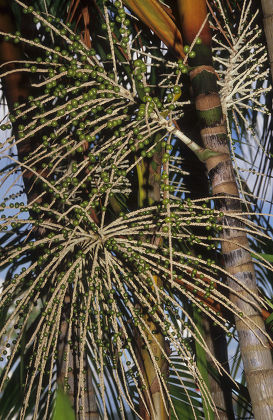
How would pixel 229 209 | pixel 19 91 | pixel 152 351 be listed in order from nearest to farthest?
pixel 229 209, pixel 152 351, pixel 19 91

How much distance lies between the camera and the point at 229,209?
1520 mm

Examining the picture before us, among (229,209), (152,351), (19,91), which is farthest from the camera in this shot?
(19,91)

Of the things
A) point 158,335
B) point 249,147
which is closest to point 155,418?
point 158,335

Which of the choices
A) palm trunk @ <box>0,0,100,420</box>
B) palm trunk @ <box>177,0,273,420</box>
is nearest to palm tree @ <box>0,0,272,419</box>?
palm trunk @ <box>177,0,273,420</box>

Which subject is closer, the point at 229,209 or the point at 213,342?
the point at 229,209

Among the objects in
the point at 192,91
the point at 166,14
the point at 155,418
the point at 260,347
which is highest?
the point at 166,14

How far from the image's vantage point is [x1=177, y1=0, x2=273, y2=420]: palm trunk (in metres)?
1.43

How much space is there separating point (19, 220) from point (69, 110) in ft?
1.17

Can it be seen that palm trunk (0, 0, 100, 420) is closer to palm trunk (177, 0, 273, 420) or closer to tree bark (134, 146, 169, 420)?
tree bark (134, 146, 169, 420)

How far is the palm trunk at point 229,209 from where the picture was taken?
1.43 metres

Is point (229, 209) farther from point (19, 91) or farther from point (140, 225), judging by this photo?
point (19, 91)

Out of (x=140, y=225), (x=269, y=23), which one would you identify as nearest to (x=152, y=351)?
(x=140, y=225)

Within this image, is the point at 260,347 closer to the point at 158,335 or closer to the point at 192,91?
the point at 158,335

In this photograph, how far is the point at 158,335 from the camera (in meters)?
1.68
